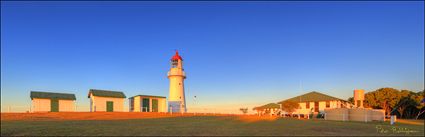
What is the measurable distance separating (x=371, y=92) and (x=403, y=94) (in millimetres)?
4676

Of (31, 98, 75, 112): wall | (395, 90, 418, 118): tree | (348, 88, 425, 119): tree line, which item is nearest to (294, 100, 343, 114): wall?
(348, 88, 425, 119): tree line

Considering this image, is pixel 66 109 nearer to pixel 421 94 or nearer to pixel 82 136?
pixel 82 136

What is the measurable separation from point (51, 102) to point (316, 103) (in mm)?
36431

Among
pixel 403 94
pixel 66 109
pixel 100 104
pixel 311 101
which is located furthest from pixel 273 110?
pixel 66 109

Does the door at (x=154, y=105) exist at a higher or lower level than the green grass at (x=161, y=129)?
lower

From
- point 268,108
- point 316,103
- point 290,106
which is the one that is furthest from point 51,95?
point 316,103

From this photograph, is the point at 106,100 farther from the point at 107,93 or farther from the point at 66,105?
the point at 66,105

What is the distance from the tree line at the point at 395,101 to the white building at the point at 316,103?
5.31 meters

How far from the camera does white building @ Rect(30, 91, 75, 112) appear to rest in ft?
114

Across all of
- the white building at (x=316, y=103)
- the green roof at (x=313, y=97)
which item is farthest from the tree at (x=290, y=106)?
the green roof at (x=313, y=97)

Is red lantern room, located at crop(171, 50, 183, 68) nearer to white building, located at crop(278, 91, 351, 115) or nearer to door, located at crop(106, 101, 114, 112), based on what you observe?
door, located at crop(106, 101, 114, 112)

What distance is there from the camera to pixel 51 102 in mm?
35938

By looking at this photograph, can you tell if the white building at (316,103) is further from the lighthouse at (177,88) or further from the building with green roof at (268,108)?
the lighthouse at (177,88)

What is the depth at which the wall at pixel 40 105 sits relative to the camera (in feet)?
113
